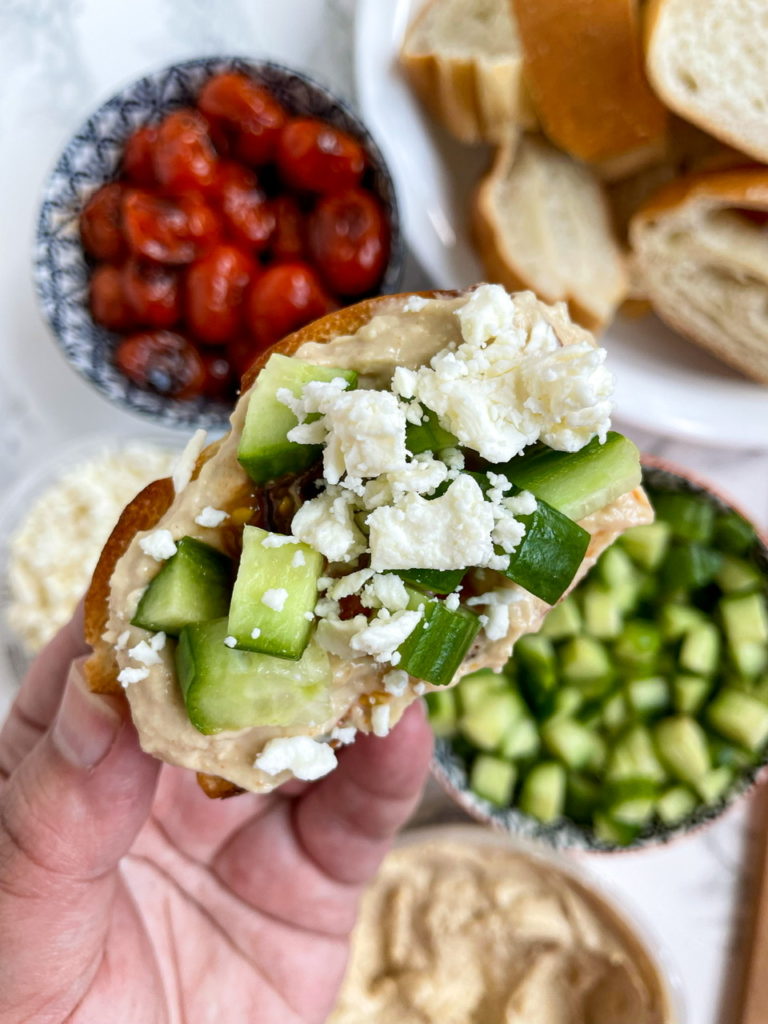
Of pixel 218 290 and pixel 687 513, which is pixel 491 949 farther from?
pixel 218 290

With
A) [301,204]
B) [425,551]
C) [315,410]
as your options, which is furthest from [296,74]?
[425,551]

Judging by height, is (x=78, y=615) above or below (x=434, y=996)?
above

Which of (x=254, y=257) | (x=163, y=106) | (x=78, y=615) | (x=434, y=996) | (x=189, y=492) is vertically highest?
(x=163, y=106)

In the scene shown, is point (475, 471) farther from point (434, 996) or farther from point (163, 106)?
point (434, 996)

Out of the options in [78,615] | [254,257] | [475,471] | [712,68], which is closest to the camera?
[475,471]

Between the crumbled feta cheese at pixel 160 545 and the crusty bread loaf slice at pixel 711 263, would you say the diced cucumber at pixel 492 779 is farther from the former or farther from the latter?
the crumbled feta cheese at pixel 160 545

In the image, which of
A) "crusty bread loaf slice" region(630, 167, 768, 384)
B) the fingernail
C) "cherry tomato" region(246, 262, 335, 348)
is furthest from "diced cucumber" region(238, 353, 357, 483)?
"crusty bread loaf slice" region(630, 167, 768, 384)

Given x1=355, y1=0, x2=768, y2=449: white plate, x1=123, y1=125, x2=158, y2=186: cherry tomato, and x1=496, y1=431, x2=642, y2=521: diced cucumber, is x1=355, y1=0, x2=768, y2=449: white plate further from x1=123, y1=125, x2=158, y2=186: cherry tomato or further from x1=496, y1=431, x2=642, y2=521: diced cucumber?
x1=496, y1=431, x2=642, y2=521: diced cucumber

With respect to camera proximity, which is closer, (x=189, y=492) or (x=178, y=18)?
(x=189, y=492)
